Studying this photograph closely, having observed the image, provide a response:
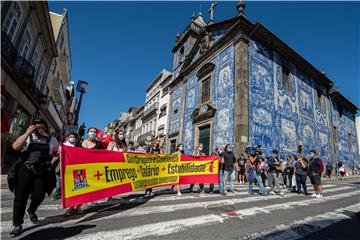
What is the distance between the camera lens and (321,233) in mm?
3254

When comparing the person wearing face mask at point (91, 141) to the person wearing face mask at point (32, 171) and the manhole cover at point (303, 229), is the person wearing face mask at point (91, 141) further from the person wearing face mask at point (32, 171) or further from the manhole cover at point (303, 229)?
the manhole cover at point (303, 229)

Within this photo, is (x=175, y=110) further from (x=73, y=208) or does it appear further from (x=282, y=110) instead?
(x=73, y=208)

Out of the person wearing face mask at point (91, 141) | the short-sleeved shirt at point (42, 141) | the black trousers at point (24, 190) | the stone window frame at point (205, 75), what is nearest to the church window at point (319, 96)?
the stone window frame at point (205, 75)

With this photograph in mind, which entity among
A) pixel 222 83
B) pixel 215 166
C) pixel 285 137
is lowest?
pixel 215 166

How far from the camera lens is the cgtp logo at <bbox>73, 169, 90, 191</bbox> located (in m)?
3.48

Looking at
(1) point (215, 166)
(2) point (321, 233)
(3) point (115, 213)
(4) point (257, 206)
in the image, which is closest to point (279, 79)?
(1) point (215, 166)

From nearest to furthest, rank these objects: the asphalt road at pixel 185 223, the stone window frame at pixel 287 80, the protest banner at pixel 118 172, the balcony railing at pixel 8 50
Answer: the asphalt road at pixel 185 223
the protest banner at pixel 118 172
the balcony railing at pixel 8 50
the stone window frame at pixel 287 80

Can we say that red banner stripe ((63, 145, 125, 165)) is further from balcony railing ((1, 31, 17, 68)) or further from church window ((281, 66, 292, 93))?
church window ((281, 66, 292, 93))

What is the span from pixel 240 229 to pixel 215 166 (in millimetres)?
3970

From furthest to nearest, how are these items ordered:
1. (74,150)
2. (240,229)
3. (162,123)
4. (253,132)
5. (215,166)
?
(162,123)
(253,132)
(215,166)
(74,150)
(240,229)

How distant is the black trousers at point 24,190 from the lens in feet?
8.65

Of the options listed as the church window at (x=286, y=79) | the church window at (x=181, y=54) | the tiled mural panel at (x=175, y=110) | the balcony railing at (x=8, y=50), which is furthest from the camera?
the church window at (x=181, y=54)

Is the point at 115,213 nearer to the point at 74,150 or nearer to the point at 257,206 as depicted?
the point at 74,150

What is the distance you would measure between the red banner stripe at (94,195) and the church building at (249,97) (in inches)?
349
